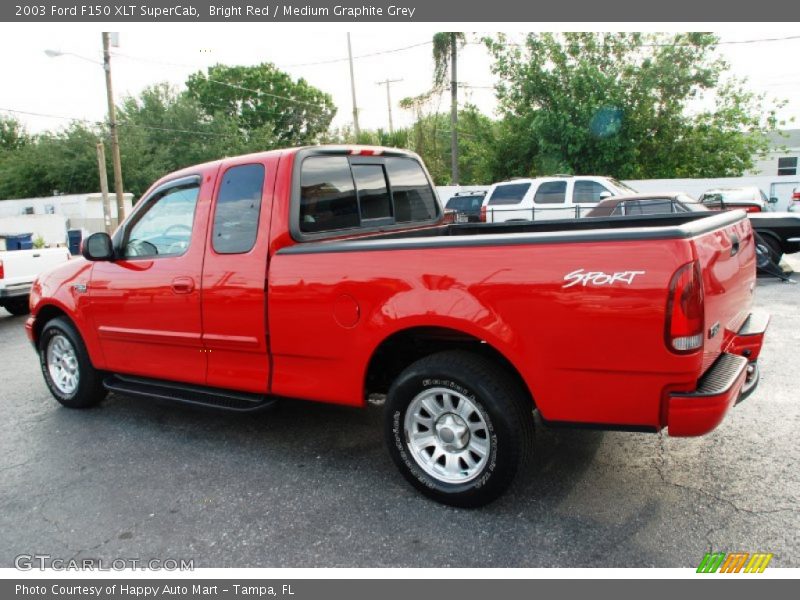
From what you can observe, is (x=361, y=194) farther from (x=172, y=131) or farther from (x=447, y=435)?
(x=172, y=131)

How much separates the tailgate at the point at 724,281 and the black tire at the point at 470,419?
3.00 feet

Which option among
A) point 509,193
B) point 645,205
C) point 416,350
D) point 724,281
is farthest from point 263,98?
point 724,281

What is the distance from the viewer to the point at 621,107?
77.2 ft

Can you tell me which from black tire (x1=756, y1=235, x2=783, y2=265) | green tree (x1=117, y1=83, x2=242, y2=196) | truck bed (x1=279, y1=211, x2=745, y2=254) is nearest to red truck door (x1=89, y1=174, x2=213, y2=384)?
truck bed (x1=279, y1=211, x2=745, y2=254)

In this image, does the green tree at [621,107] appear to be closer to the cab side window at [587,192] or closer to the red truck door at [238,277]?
the cab side window at [587,192]

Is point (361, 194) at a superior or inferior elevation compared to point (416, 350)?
superior

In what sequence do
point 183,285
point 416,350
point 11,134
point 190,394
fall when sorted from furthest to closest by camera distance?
point 11,134 → point 190,394 → point 183,285 → point 416,350

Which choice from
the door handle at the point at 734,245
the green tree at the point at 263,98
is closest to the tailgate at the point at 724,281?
the door handle at the point at 734,245

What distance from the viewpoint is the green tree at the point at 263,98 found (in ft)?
178

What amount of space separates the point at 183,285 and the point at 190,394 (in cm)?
77

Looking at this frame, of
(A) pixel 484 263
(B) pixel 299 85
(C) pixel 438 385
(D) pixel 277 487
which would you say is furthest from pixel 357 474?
(B) pixel 299 85

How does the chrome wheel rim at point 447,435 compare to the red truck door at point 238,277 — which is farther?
the red truck door at point 238,277

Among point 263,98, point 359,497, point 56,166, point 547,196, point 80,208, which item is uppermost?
point 263,98

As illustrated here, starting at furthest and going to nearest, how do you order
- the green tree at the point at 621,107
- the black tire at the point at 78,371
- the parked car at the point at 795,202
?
the green tree at the point at 621,107 < the parked car at the point at 795,202 < the black tire at the point at 78,371
